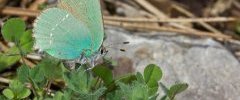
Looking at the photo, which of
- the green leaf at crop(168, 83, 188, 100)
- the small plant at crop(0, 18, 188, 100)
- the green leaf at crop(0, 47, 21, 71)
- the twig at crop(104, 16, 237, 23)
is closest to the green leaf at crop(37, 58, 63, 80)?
the small plant at crop(0, 18, 188, 100)

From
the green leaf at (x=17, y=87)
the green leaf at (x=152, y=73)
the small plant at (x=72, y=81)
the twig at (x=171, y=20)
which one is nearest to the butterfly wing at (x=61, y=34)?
the small plant at (x=72, y=81)

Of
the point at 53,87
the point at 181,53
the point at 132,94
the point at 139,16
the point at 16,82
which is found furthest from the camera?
the point at 139,16

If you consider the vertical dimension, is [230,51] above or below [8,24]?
below

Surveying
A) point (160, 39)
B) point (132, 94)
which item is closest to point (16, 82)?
point (132, 94)

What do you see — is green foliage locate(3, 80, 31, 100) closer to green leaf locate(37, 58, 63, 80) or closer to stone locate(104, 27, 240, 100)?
green leaf locate(37, 58, 63, 80)

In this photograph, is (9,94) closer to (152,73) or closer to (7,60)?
(7,60)

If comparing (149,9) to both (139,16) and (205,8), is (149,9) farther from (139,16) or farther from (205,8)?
(205,8)
